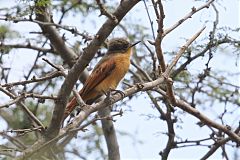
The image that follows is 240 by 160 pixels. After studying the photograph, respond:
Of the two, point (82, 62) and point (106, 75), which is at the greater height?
point (106, 75)

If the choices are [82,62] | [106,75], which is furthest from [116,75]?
[82,62]

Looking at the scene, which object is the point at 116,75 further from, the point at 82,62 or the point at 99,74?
the point at 82,62

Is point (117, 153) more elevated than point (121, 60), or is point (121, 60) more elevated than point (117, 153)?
point (121, 60)

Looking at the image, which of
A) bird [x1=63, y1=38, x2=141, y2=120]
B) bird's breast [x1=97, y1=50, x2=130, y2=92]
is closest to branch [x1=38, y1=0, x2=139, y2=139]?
bird [x1=63, y1=38, x2=141, y2=120]

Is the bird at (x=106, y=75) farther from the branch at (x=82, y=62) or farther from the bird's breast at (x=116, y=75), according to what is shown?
the branch at (x=82, y=62)

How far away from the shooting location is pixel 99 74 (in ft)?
19.7

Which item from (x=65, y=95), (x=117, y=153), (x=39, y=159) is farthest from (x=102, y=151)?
(x=39, y=159)

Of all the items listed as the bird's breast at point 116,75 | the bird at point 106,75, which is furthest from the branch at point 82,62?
the bird's breast at point 116,75

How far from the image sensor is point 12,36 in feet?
22.1

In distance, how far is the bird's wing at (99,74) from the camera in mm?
5867

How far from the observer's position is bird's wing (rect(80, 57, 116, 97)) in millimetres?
5867

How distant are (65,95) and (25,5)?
1.91 m

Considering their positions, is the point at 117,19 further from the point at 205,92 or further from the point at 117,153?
the point at 205,92

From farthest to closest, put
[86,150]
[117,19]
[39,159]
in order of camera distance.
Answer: [86,150], [117,19], [39,159]
